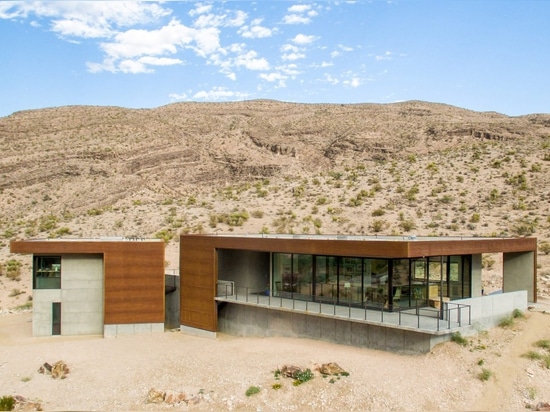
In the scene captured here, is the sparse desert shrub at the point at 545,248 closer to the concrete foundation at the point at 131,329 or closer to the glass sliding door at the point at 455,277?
the glass sliding door at the point at 455,277

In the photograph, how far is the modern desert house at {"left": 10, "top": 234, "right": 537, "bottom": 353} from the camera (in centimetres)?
2033

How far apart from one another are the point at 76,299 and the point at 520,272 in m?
21.9

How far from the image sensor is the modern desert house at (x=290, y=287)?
2033 centimetres

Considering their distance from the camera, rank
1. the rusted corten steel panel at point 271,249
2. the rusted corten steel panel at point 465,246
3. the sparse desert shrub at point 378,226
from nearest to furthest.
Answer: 1. the rusted corten steel panel at point 465,246
2. the rusted corten steel panel at point 271,249
3. the sparse desert shrub at point 378,226

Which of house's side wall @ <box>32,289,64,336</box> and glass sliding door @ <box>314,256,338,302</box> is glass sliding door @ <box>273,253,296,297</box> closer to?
glass sliding door @ <box>314,256,338,302</box>

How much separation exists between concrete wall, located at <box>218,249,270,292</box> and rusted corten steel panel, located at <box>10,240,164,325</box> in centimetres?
313

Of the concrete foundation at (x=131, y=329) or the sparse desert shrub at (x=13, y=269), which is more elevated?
the sparse desert shrub at (x=13, y=269)

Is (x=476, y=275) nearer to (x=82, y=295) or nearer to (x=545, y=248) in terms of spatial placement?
(x=545, y=248)

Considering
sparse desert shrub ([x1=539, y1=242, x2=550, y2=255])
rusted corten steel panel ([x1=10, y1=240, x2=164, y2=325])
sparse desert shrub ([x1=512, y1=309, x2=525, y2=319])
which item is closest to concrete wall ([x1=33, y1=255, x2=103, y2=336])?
rusted corten steel panel ([x1=10, y1=240, x2=164, y2=325])

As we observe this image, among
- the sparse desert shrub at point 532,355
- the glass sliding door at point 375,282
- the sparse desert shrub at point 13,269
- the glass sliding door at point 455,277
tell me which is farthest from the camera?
the sparse desert shrub at point 13,269

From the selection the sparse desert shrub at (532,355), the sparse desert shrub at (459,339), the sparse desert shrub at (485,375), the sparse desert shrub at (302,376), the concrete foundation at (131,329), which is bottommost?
the concrete foundation at (131,329)

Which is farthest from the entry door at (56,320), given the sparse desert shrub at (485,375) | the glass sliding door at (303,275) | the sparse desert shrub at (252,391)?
the sparse desert shrub at (485,375)

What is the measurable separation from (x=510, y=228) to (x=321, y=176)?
2756cm

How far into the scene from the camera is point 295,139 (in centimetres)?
8612
